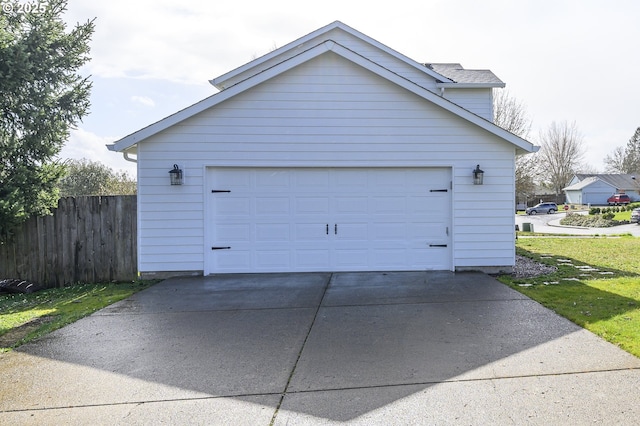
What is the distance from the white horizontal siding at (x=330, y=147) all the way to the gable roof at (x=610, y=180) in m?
58.3

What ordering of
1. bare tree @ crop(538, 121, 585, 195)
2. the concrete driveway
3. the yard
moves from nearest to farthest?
the concrete driveway → the yard → bare tree @ crop(538, 121, 585, 195)

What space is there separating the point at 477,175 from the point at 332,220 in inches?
121

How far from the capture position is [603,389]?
3250 mm

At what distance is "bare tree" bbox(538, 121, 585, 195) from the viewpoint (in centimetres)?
5453

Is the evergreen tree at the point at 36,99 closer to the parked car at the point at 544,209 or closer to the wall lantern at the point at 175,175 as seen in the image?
the wall lantern at the point at 175,175

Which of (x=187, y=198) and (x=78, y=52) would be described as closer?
(x=187, y=198)

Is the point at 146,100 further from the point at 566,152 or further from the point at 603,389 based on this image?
the point at 566,152

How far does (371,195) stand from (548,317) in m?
4.25

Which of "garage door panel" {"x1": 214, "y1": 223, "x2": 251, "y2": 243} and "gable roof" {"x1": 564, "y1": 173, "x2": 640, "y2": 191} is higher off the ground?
"gable roof" {"x1": 564, "y1": 173, "x2": 640, "y2": 191}

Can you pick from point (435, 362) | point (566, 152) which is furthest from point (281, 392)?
point (566, 152)

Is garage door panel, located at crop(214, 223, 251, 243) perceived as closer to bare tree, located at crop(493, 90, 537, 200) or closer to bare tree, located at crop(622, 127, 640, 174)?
bare tree, located at crop(493, 90, 537, 200)

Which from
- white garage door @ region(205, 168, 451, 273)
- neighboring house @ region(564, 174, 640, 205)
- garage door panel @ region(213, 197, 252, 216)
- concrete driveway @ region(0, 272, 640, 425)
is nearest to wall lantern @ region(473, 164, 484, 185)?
white garage door @ region(205, 168, 451, 273)

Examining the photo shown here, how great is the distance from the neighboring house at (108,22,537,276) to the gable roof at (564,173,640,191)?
58577mm

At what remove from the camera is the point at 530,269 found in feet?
30.2
